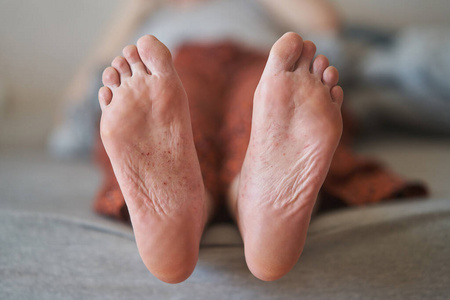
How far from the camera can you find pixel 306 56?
51 cm

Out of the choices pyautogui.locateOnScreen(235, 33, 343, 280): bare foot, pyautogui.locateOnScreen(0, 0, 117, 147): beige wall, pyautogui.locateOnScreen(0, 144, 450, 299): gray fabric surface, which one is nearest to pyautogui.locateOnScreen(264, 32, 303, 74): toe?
pyautogui.locateOnScreen(235, 33, 343, 280): bare foot

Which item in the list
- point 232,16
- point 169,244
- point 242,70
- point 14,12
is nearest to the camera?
point 169,244

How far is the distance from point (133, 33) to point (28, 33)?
1.81 feet

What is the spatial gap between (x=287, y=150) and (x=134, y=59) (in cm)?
24

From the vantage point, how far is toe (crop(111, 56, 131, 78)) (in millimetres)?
534

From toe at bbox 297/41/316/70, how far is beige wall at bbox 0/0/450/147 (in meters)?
1.17

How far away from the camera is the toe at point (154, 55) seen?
51cm

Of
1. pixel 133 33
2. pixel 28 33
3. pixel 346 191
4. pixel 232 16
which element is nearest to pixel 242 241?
pixel 346 191

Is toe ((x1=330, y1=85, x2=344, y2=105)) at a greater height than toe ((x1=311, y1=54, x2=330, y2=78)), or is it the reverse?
toe ((x1=311, y1=54, x2=330, y2=78))

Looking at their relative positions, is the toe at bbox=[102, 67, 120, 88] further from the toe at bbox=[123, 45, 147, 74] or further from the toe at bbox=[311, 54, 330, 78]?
the toe at bbox=[311, 54, 330, 78]

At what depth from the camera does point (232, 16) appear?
125 centimetres

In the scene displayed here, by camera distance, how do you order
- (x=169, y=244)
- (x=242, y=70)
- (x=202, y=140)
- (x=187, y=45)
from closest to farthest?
(x=169, y=244), (x=202, y=140), (x=242, y=70), (x=187, y=45)

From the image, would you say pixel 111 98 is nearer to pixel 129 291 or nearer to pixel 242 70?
pixel 129 291

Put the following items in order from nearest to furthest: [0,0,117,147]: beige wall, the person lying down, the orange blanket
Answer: the person lying down → the orange blanket → [0,0,117,147]: beige wall
